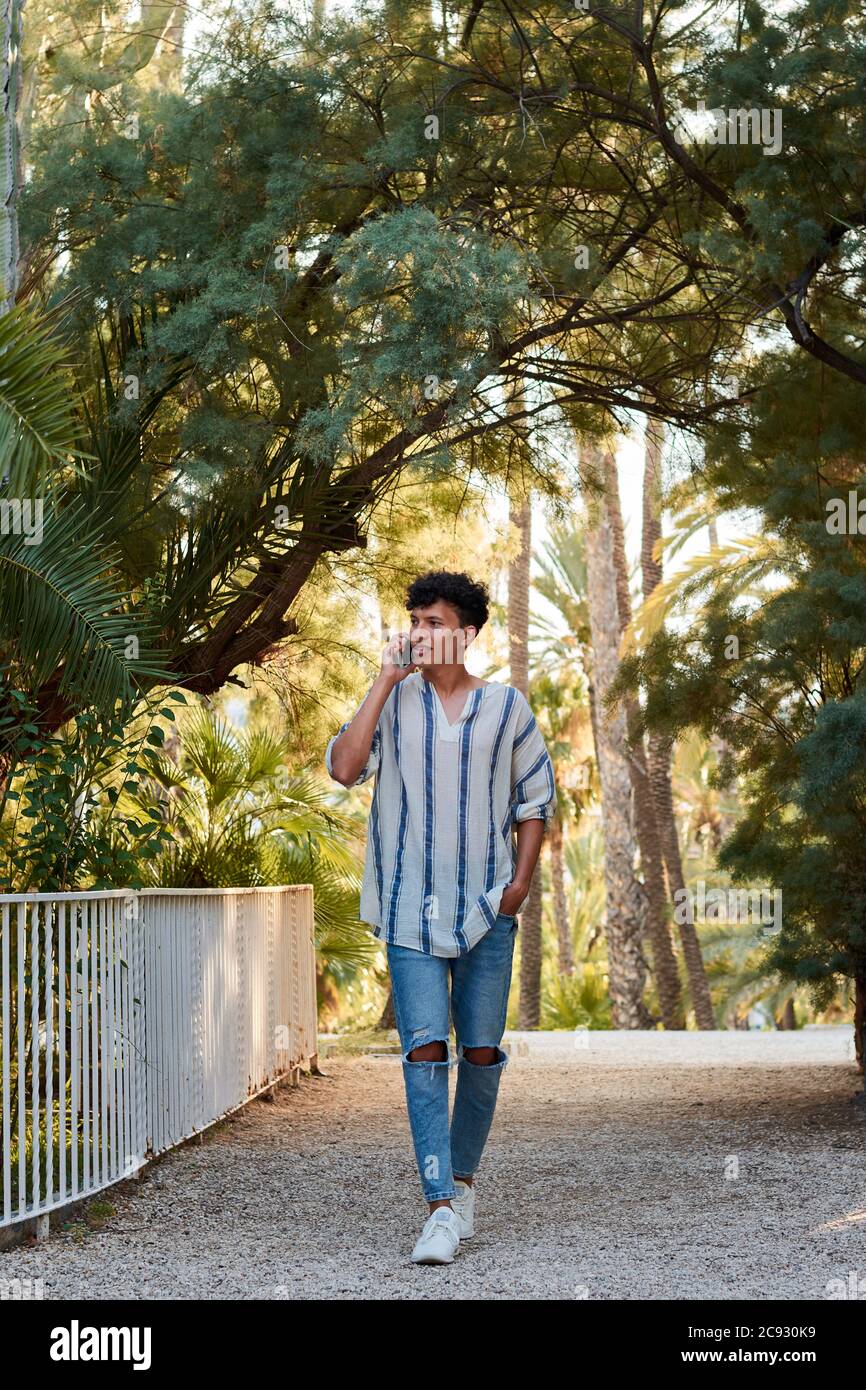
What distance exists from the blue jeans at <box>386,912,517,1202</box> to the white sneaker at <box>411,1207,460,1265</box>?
0.19 ft

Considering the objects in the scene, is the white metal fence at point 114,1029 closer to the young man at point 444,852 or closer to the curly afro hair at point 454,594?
the young man at point 444,852

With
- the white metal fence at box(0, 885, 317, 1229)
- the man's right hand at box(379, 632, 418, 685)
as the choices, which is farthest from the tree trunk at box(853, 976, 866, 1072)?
the man's right hand at box(379, 632, 418, 685)

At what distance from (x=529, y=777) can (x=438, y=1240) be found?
1408mm

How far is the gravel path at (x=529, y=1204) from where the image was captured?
435 cm

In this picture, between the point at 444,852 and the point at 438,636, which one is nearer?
the point at 444,852

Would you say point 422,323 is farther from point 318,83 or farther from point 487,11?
point 487,11

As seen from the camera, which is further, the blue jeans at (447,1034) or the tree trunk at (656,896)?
the tree trunk at (656,896)

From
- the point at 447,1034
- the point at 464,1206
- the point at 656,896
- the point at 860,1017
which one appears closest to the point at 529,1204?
the point at 464,1206

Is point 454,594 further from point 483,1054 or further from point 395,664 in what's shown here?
point 483,1054

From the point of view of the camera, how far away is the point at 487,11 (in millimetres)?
7559

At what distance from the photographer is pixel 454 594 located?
4.87 m

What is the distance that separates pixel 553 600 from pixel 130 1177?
86.3 ft

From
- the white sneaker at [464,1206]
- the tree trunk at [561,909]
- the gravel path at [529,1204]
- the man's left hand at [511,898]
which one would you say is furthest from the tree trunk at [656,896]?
the man's left hand at [511,898]

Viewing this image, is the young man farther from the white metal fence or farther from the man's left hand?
the white metal fence
